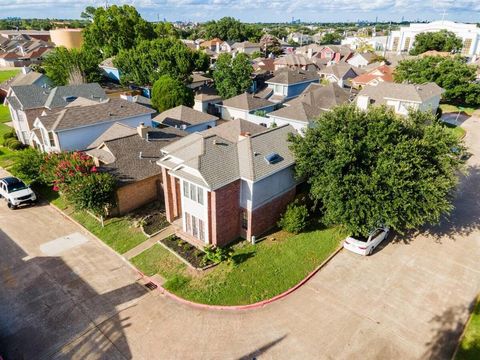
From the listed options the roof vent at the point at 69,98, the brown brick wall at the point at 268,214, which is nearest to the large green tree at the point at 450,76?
the brown brick wall at the point at 268,214

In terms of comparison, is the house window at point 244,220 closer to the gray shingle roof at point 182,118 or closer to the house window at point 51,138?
the gray shingle roof at point 182,118

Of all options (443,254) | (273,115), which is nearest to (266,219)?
(443,254)

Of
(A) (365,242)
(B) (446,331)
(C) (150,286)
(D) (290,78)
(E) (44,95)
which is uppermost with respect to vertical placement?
(E) (44,95)

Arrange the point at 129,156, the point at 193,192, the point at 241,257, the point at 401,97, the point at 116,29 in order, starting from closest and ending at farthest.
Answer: the point at 241,257 → the point at 193,192 → the point at 129,156 → the point at 401,97 → the point at 116,29

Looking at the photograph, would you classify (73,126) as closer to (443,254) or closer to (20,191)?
(20,191)

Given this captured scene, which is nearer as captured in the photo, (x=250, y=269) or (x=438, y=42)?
(x=250, y=269)

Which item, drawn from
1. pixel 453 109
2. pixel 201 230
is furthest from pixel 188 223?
pixel 453 109

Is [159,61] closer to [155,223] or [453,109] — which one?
[155,223]
